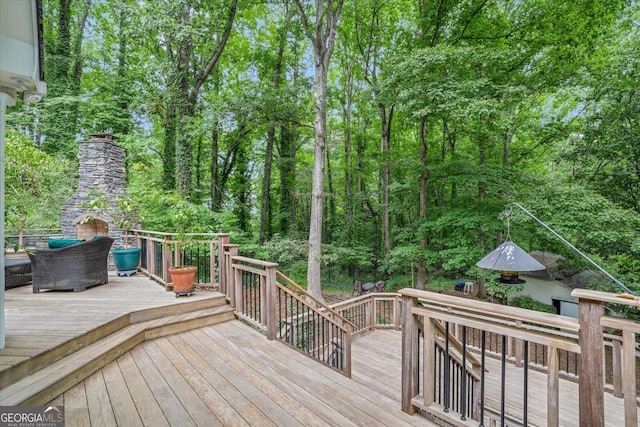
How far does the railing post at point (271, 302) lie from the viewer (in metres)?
3.28

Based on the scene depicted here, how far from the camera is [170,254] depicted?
15.1 feet

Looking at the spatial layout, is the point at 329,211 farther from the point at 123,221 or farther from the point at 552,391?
the point at 552,391

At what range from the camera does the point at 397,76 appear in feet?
22.9

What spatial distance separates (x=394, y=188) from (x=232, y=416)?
26.8 ft

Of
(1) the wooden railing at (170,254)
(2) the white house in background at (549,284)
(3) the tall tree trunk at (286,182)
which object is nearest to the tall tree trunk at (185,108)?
(1) the wooden railing at (170,254)

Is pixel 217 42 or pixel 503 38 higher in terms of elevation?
pixel 217 42

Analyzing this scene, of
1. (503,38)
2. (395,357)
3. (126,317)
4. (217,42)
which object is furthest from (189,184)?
(503,38)

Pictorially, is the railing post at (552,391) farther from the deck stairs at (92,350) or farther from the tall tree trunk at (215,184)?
the tall tree trunk at (215,184)

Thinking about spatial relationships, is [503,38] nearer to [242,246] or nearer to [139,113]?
[242,246]

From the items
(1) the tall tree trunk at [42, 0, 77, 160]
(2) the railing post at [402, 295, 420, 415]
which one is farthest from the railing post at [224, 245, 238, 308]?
(1) the tall tree trunk at [42, 0, 77, 160]

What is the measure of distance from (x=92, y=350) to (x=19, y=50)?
8.41 ft

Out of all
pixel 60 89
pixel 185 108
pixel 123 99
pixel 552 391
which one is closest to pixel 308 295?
pixel 552 391

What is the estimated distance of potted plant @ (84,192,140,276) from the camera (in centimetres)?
487

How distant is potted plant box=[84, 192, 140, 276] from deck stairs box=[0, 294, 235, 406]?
2462 millimetres
